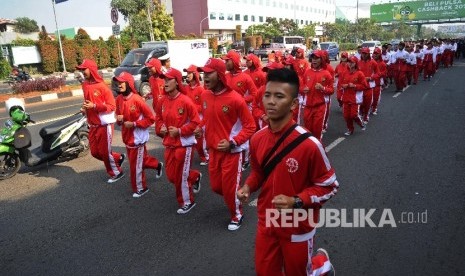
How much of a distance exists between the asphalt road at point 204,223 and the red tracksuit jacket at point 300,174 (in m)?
1.26

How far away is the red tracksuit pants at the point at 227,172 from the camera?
4.05m

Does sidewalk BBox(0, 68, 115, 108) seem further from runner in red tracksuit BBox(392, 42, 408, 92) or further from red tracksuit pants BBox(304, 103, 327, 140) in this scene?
runner in red tracksuit BBox(392, 42, 408, 92)

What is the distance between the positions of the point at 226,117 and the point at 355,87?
15.8 ft

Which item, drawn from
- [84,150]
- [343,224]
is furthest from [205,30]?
[343,224]

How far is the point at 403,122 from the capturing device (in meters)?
9.44

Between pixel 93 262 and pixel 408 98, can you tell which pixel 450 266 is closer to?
pixel 93 262

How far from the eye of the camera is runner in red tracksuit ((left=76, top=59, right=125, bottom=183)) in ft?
18.4

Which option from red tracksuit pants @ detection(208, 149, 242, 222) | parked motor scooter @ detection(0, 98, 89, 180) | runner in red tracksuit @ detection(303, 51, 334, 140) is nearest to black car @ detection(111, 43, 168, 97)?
parked motor scooter @ detection(0, 98, 89, 180)

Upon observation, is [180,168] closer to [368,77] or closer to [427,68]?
[368,77]

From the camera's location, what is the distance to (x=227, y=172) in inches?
159

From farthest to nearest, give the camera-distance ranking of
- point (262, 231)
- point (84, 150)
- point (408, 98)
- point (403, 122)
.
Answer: point (408, 98)
point (403, 122)
point (84, 150)
point (262, 231)

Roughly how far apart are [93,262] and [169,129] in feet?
5.52

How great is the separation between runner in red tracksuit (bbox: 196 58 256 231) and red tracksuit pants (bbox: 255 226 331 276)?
1451 millimetres

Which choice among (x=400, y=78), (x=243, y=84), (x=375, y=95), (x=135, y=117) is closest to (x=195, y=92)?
(x=243, y=84)
